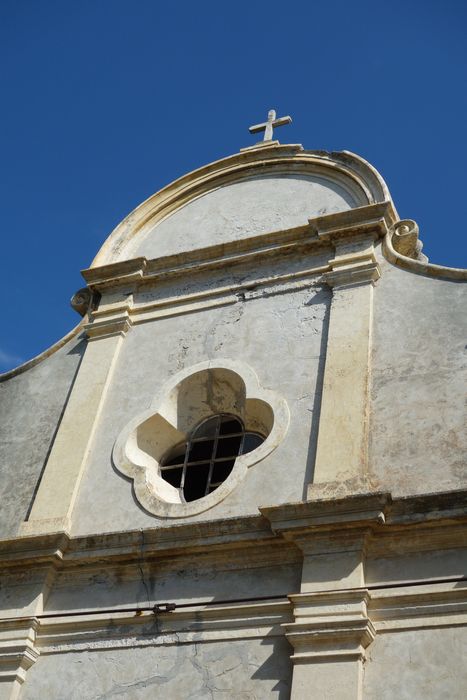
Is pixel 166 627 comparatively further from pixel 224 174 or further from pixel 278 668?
pixel 224 174

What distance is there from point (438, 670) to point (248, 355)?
363 cm

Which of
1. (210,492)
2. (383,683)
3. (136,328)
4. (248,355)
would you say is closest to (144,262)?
(136,328)

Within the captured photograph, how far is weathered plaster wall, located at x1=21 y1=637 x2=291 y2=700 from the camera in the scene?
268 inches

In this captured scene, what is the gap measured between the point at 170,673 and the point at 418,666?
1.89 metres

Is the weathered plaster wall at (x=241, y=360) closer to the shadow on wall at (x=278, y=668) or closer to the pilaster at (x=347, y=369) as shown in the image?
the pilaster at (x=347, y=369)

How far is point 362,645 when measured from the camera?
6555 millimetres

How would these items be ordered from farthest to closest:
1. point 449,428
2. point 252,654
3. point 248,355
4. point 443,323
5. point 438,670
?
point 248,355
point 443,323
point 449,428
point 252,654
point 438,670

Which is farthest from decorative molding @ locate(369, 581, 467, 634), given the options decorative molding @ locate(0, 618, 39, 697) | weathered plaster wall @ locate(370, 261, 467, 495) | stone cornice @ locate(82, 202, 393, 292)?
stone cornice @ locate(82, 202, 393, 292)

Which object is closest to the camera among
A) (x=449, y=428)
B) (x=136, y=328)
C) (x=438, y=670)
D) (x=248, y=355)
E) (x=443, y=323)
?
(x=438, y=670)

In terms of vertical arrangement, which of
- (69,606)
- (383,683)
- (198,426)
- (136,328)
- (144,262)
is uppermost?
(144,262)

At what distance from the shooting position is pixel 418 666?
20.9 ft

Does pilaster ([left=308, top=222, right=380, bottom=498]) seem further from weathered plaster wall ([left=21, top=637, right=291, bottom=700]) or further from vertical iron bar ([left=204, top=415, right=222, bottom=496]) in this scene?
weathered plaster wall ([left=21, top=637, right=291, bottom=700])

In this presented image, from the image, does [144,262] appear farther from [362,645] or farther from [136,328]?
[362,645]

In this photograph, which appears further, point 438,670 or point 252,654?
point 252,654
